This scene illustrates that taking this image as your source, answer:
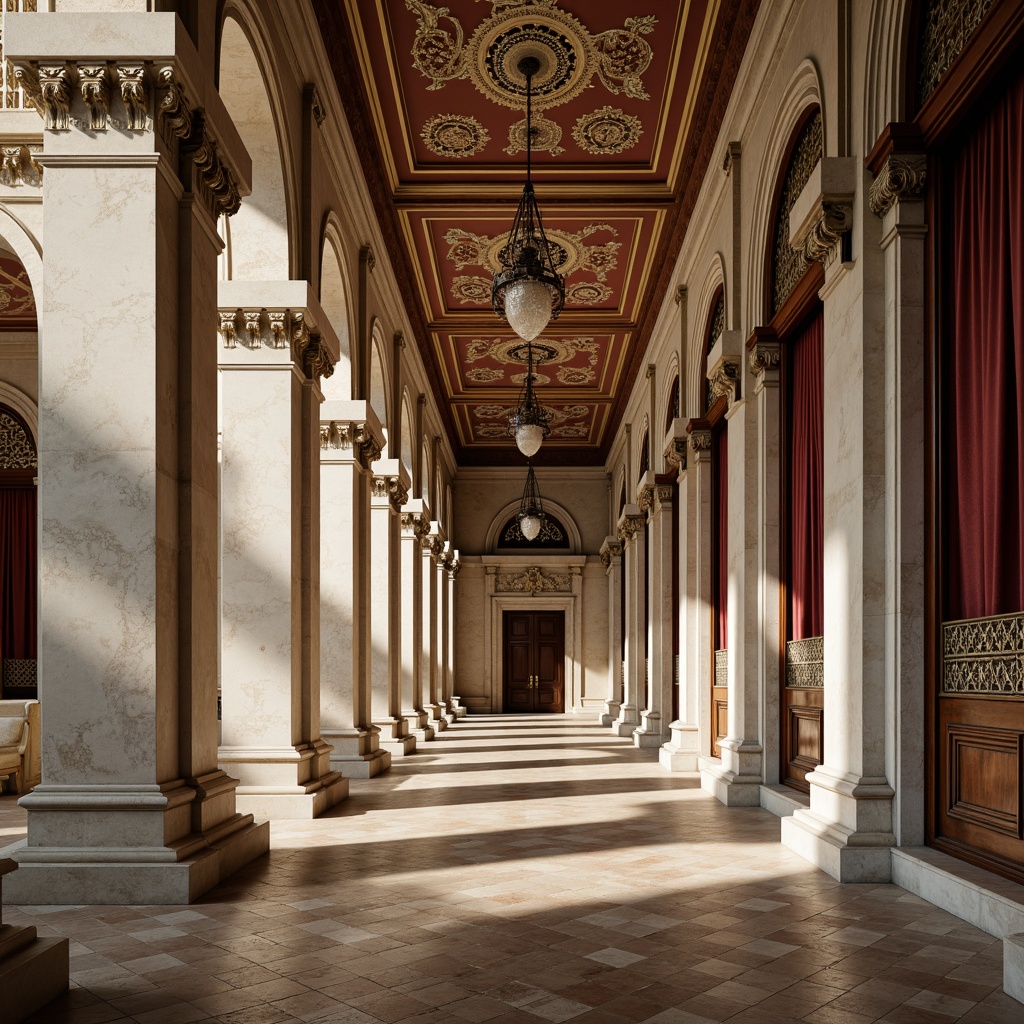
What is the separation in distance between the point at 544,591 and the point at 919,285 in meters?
24.2

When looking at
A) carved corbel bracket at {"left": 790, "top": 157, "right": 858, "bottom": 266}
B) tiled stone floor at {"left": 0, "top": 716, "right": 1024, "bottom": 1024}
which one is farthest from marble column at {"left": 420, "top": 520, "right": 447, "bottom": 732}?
carved corbel bracket at {"left": 790, "top": 157, "right": 858, "bottom": 266}

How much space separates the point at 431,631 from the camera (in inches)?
865

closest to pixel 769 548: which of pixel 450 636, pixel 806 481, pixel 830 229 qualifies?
pixel 806 481


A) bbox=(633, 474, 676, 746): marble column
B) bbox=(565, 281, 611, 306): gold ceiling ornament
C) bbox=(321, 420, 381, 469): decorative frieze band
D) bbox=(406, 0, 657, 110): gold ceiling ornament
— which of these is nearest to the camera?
bbox=(406, 0, 657, 110): gold ceiling ornament

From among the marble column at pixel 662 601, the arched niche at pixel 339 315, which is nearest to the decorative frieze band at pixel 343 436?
the arched niche at pixel 339 315

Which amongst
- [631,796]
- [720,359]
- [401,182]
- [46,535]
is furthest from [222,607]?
[401,182]

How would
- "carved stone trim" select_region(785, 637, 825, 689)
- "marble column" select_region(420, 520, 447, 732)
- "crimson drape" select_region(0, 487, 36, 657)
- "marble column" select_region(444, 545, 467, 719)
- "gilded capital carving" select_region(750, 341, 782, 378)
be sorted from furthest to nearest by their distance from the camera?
"marble column" select_region(444, 545, 467, 719)
"marble column" select_region(420, 520, 447, 732)
"crimson drape" select_region(0, 487, 36, 657)
"gilded capital carving" select_region(750, 341, 782, 378)
"carved stone trim" select_region(785, 637, 825, 689)

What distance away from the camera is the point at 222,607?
8508 millimetres

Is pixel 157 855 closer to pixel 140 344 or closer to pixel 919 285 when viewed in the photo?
pixel 140 344

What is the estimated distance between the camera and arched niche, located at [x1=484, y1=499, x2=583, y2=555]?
30266 mm

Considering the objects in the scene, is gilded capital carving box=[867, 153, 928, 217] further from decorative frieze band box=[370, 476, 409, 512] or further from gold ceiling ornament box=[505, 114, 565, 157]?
decorative frieze band box=[370, 476, 409, 512]

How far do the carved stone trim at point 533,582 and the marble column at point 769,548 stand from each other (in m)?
20.3

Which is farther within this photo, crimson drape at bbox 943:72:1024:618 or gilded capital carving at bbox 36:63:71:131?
gilded capital carving at bbox 36:63:71:131

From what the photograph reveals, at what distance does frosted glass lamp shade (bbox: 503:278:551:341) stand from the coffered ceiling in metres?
2.75
